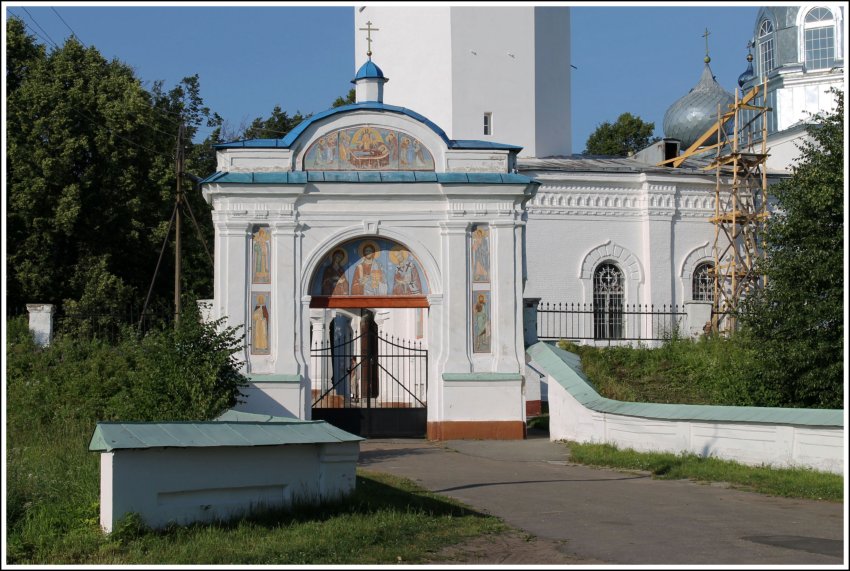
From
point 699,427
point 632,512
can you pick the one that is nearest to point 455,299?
point 699,427

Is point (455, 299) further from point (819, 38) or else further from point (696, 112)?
point (819, 38)

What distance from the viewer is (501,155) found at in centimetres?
2008

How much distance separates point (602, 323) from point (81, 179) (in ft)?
47.5

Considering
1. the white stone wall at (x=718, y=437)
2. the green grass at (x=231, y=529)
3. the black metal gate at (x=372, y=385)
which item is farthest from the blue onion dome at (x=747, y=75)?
the green grass at (x=231, y=529)

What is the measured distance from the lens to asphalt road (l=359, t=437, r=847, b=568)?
340 inches

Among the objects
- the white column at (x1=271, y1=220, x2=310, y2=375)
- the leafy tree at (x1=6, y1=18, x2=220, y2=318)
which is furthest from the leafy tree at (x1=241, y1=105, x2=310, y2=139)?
the white column at (x1=271, y1=220, x2=310, y2=375)

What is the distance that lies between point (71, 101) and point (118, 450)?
23.9m

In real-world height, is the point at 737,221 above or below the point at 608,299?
above

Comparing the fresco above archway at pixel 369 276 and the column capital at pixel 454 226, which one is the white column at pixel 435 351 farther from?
the column capital at pixel 454 226

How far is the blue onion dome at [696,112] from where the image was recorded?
39.8m

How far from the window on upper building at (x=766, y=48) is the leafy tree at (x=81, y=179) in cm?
2141

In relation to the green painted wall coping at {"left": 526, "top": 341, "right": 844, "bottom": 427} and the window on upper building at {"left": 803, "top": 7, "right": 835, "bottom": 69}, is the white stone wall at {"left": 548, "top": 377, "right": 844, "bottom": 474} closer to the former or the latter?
the green painted wall coping at {"left": 526, "top": 341, "right": 844, "bottom": 427}

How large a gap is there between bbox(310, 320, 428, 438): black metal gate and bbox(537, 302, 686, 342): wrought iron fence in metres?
3.32

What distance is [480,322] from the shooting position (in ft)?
64.7
